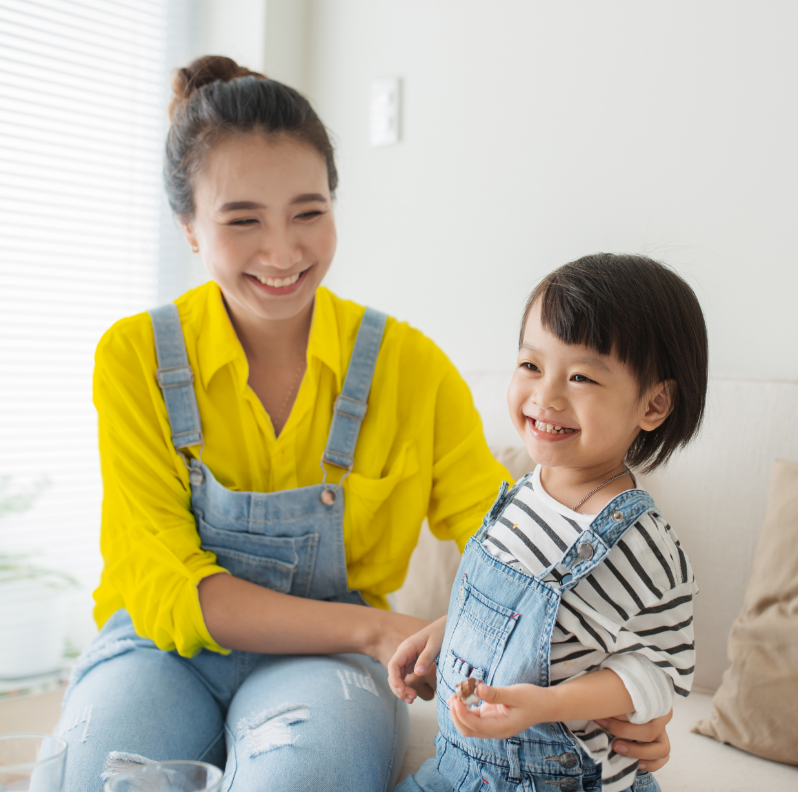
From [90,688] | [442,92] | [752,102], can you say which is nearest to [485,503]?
[90,688]

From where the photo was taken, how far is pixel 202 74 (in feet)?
3.90

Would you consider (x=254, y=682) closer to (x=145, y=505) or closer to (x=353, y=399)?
(x=145, y=505)

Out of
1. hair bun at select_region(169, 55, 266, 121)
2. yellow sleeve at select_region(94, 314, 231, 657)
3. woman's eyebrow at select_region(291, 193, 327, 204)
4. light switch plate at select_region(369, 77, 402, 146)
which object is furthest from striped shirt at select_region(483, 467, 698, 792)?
light switch plate at select_region(369, 77, 402, 146)

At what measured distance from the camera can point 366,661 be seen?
1043mm

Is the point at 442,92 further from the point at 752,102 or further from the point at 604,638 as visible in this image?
the point at 604,638

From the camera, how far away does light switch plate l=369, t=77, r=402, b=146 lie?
197 centimetres

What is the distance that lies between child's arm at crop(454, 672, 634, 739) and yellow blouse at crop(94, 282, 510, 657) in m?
0.45

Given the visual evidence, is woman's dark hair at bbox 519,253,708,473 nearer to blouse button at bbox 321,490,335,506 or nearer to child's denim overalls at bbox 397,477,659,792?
child's denim overalls at bbox 397,477,659,792

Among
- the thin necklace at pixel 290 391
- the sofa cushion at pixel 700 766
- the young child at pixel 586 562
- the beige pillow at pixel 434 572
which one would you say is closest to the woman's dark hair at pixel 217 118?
the thin necklace at pixel 290 391

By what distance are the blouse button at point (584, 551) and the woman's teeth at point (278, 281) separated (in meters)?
0.61

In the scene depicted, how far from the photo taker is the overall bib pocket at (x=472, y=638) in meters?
0.73

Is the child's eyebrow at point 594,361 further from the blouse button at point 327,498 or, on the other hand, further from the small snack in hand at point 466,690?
the blouse button at point 327,498

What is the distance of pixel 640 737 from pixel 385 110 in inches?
68.0

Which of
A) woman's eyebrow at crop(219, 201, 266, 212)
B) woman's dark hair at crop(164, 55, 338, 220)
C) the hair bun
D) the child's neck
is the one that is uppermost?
the hair bun
